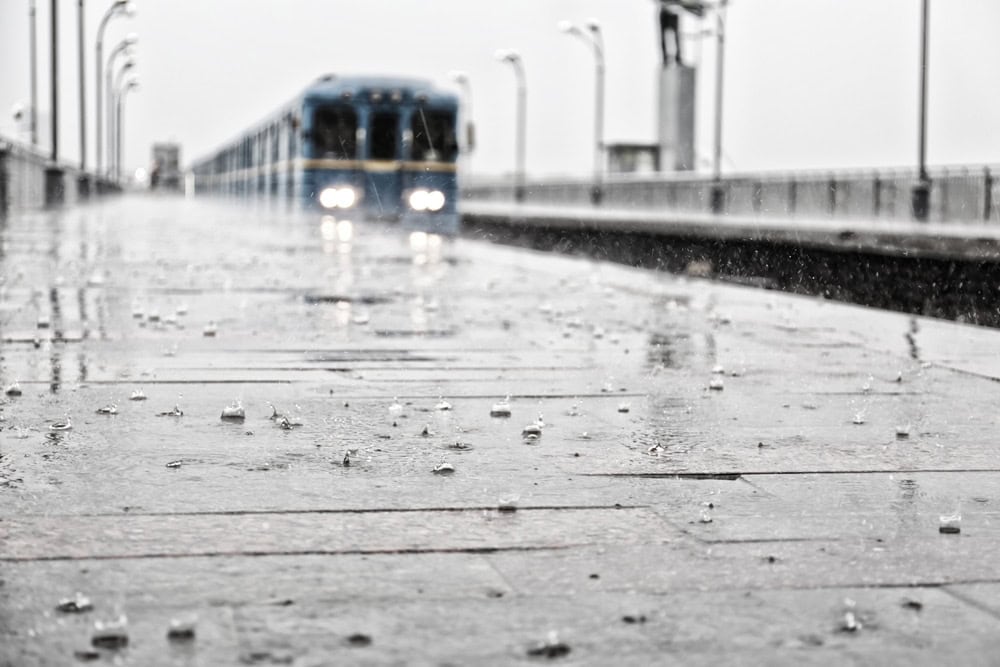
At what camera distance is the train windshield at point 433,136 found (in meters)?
34.3

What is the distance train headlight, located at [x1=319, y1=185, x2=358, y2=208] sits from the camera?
112ft

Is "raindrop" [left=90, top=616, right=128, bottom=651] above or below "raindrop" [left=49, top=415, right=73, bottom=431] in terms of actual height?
below

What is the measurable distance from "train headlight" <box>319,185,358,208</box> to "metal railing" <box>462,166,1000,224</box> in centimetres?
961

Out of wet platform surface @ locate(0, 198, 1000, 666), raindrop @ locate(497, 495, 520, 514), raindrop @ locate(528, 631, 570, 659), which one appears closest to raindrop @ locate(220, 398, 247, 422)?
wet platform surface @ locate(0, 198, 1000, 666)

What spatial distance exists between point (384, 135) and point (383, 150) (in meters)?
0.31

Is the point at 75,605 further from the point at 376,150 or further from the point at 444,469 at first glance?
the point at 376,150

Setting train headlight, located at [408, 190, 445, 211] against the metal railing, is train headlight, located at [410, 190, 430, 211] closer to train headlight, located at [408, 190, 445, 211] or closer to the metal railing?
train headlight, located at [408, 190, 445, 211]

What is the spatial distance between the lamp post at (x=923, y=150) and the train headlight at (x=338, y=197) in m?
11.2

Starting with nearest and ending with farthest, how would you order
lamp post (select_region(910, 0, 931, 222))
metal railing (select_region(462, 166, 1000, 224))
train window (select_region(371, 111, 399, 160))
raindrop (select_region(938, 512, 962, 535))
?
raindrop (select_region(938, 512, 962, 535)) < metal railing (select_region(462, 166, 1000, 224)) < lamp post (select_region(910, 0, 931, 222)) < train window (select_region(371, 111, 399, 160))

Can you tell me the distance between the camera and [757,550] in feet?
13.1

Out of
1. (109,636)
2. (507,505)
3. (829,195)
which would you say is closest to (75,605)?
(109,636)

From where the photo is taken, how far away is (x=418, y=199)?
115ft

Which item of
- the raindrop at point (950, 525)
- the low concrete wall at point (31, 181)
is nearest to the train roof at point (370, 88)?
the low concrete wall at point (31, 181)

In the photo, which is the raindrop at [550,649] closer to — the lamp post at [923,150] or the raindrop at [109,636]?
the raindrop at [109,636]
